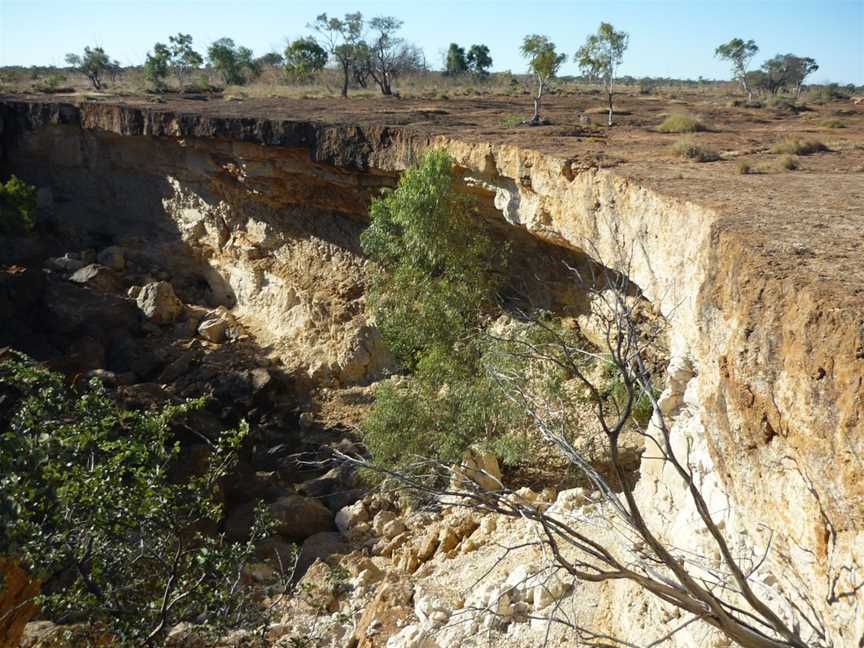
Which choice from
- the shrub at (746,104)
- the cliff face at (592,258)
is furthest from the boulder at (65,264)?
the shrub at (746,104)

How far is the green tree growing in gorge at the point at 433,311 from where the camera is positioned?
988 cm

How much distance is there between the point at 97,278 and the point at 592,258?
1255cm

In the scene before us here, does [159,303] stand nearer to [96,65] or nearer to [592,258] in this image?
[592,258]

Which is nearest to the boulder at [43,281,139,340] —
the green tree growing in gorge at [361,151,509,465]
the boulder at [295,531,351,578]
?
the green tree growing in gorge at [361,151,509,465]

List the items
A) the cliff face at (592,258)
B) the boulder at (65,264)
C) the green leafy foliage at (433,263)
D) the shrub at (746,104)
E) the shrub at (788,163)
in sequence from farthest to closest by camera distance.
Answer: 1. the shrub at (746,104)
2. the boulder at (65,264)
3. the green leafy foliage at (433,263)
4. the shrub at (788,163)
5. the cliff face at (592,258)

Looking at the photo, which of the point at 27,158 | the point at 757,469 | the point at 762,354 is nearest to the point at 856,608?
the point at 757,469

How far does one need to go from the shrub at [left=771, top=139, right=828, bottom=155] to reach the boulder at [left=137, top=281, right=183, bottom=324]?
12891 millimetres

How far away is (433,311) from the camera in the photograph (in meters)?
11.1

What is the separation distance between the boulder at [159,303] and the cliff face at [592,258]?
4.21 ft

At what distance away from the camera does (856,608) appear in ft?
9.69

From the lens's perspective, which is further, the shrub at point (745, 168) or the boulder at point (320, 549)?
the boulder at point (320, 549)

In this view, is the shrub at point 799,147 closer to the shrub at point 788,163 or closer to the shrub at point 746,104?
the shrub at point 788,163

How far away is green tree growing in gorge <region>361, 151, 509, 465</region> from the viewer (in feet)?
32.4

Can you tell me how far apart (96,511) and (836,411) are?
494cm
